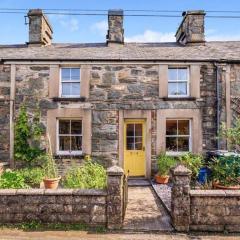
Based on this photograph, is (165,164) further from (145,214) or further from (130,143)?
(145,214)

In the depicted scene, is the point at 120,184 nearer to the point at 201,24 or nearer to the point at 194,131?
the point at 194,131

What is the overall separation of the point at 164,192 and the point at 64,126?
508 centimetres

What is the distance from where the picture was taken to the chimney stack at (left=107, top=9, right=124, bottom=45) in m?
15.2

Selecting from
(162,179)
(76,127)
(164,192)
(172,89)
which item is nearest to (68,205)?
(164,192)

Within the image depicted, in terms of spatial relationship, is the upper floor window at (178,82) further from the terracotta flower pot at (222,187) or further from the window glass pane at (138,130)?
the terracotta flower pot at (222,187)

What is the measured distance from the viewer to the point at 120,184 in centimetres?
681

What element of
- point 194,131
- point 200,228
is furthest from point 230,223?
point 194,131

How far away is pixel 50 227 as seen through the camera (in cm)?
678

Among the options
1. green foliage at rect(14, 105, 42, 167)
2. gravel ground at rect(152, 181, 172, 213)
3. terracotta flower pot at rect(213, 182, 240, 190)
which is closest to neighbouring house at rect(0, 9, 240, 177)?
green foliage at rect(14, 105, 42, 167)

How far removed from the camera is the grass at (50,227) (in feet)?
22.0

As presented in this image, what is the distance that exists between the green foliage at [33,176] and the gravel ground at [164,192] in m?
4.02

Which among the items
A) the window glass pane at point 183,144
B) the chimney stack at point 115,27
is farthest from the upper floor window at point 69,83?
the window glass pane at point 183,144

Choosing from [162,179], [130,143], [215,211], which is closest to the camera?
[215,211]

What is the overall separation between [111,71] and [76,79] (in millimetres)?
1479
